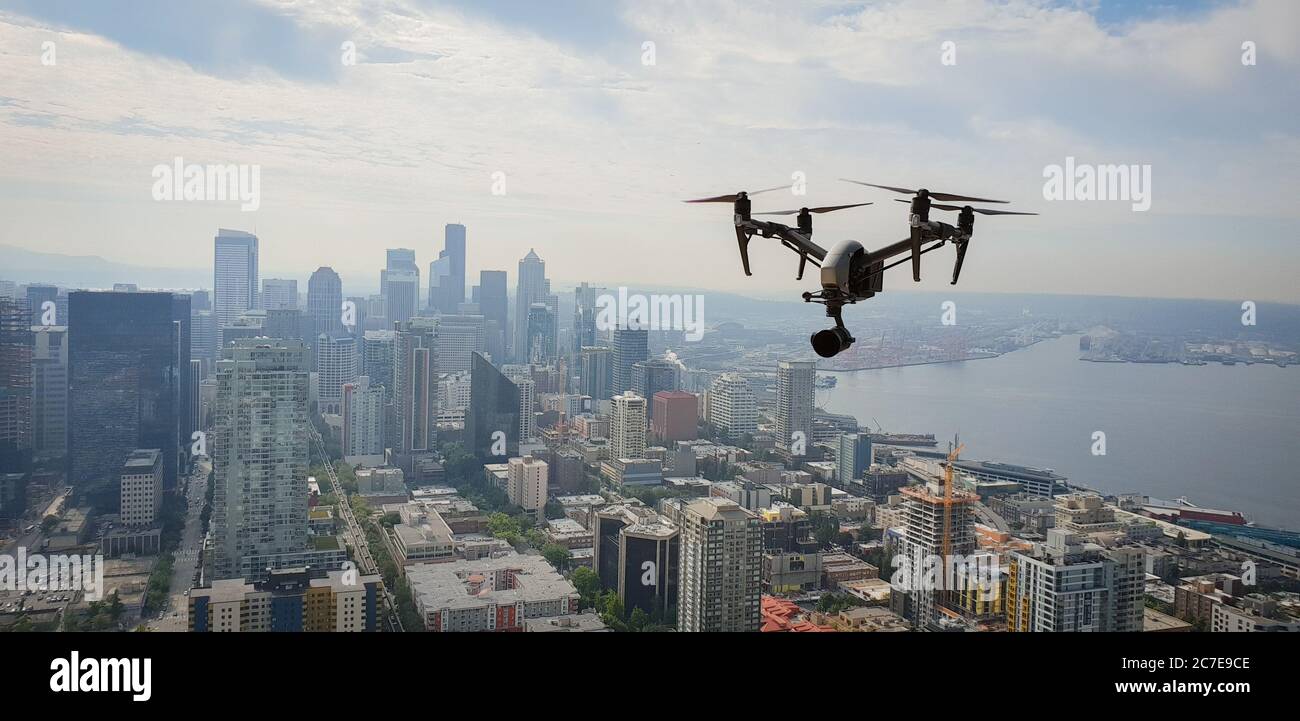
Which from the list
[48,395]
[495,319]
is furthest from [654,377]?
[48,395]

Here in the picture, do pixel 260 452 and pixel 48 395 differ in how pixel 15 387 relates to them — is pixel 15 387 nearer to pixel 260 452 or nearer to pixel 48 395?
pixel 48 395

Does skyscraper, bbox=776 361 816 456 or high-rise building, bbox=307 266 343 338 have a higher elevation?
high-rise building, bbox=307 266 343 338

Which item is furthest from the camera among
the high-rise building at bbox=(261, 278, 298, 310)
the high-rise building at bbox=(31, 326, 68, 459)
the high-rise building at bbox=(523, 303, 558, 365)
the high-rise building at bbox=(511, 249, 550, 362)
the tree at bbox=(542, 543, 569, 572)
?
the high-rise building at bbox=(523, 303, 558, 365)

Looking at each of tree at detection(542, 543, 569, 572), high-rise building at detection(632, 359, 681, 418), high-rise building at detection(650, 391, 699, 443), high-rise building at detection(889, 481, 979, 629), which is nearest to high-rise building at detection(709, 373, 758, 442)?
high-rise building at detection(650, 391, 699, 443)

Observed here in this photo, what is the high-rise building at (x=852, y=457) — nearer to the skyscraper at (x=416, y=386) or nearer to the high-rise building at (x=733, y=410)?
the high-rise building at (x=733, y=410)

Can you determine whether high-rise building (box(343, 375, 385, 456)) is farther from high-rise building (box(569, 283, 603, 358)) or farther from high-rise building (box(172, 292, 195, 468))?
high-rise building (box(569, 283, 603, 358))
